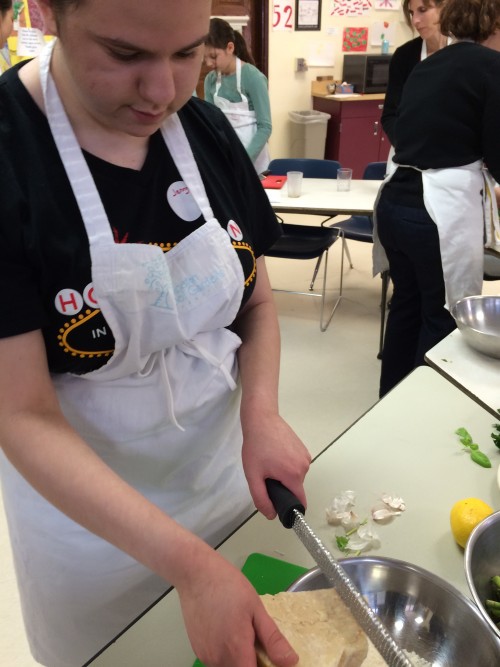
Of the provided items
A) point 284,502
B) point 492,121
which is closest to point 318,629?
point 284,502

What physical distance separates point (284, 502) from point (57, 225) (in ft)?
1.43

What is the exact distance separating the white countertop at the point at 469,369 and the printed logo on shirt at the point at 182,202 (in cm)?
66

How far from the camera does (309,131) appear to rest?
17.2 feet

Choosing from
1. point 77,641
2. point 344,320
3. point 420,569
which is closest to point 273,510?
point 420,569

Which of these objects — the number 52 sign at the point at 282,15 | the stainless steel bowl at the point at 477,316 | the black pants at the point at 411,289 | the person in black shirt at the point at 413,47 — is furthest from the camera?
the number 52 sign at the point at 282,15

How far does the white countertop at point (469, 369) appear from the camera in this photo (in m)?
1.15

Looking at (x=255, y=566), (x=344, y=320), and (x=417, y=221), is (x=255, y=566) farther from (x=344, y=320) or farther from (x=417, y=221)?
(x=344, y=320)

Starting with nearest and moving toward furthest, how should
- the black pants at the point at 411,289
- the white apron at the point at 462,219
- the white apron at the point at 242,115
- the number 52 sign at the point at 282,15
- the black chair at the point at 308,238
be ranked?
the white apron at the point at 462,219
the black pants at the point at 411,289
the black chair at the point at 308,238
the white apron at the point at 242,115
the number 52 sign at the point at 282,15

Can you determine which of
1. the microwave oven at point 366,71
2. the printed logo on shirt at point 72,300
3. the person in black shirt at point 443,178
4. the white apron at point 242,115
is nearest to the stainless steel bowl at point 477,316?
the person in black shirt at point 443,178

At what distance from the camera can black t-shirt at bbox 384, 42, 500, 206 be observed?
1747 mm

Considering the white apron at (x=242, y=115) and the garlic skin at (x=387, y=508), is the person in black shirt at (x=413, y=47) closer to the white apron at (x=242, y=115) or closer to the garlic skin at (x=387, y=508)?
the white apron at (x=242, y=115)

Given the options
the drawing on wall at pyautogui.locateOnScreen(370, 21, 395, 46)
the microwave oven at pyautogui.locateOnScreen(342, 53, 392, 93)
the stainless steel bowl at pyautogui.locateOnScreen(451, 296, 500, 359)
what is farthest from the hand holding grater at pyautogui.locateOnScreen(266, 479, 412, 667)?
the drawing on wall at pyautogui.locateOnScreen(370, 21, 395, 46)

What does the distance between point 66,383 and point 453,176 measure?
154 cm

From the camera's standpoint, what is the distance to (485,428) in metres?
1.12
